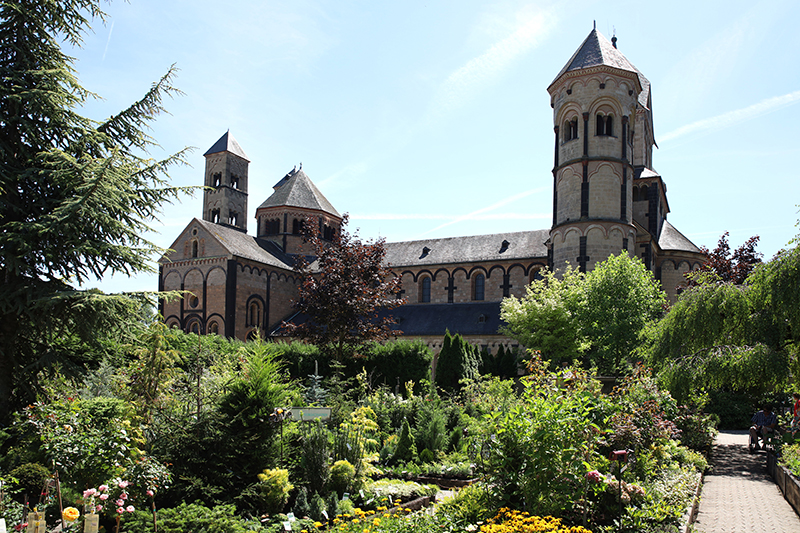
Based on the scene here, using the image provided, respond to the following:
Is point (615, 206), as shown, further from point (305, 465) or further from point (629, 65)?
point (305, 465)

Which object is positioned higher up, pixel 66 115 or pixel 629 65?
pixel 629 65

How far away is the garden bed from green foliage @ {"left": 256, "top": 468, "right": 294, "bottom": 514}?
24.0 feet

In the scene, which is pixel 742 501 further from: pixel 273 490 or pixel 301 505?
pixel 273 490

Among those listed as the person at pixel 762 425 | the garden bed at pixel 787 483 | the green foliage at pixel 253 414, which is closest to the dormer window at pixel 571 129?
the person at pixel 762 425

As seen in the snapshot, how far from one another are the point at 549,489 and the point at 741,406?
18.6 meters

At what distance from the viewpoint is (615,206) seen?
2811 centimetres

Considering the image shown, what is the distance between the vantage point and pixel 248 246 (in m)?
37.8

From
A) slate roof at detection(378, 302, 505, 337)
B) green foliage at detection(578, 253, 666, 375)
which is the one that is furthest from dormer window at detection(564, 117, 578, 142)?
slate roof at detection(378, 302, 505, 337)

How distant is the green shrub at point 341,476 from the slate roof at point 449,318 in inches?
941

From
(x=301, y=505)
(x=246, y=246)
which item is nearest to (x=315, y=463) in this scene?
(x=301, y=505)

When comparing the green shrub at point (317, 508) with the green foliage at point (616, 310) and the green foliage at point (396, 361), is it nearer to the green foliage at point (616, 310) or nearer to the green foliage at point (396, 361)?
the green foliage at point (396, 361)

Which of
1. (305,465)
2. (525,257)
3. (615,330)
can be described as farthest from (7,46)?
(525,257)

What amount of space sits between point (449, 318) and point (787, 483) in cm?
2471

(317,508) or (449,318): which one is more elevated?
(449,318)
